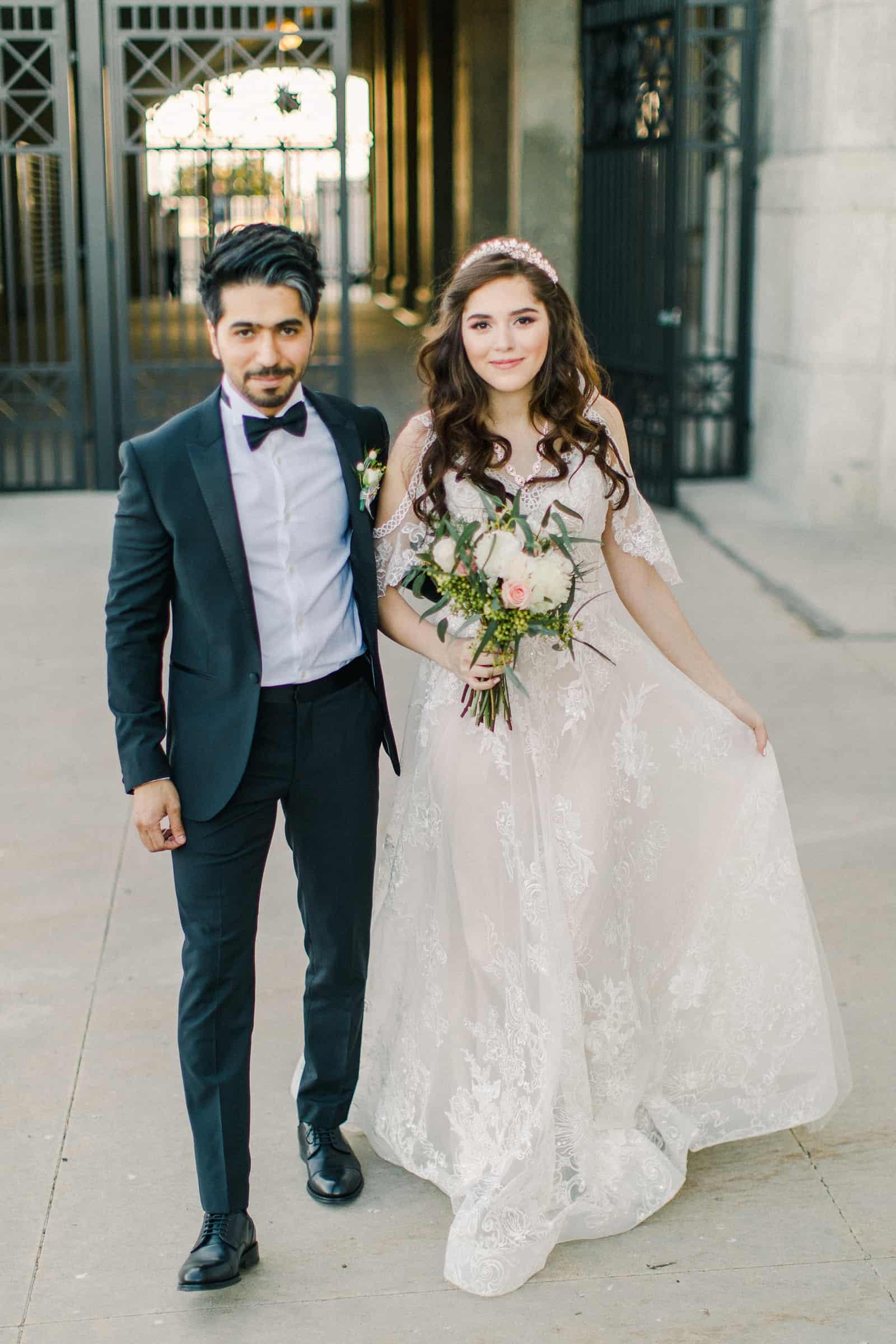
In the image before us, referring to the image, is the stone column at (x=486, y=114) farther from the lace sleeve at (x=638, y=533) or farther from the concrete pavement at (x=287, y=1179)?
the lace sleeve at (x=638, y=533)

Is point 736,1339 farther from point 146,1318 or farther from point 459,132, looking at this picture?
point 459,132

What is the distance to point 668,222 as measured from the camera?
985cm

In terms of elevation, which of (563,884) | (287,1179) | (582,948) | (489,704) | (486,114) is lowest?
(287,1179)

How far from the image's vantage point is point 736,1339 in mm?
2783

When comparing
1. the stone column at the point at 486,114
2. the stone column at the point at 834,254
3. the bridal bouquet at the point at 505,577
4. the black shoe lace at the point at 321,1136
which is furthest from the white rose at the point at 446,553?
the stone column at the point at 486,114

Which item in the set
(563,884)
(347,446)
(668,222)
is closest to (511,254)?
(347,446)

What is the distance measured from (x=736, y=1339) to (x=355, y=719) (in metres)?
1.30

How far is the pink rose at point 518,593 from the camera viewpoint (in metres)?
2.80

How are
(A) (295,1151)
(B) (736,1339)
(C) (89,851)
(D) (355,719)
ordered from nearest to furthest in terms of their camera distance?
(B) (736,1339) < (D) (355,719) < (A) (295,1151) < (C) (89,851)

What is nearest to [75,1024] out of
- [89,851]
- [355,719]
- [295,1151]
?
[295,1151]

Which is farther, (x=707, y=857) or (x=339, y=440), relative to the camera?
(x=707, y=857)

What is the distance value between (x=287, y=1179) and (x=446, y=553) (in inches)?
55.6

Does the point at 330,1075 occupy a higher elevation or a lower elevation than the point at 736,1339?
higher

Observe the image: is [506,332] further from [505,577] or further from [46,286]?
[46,286]
